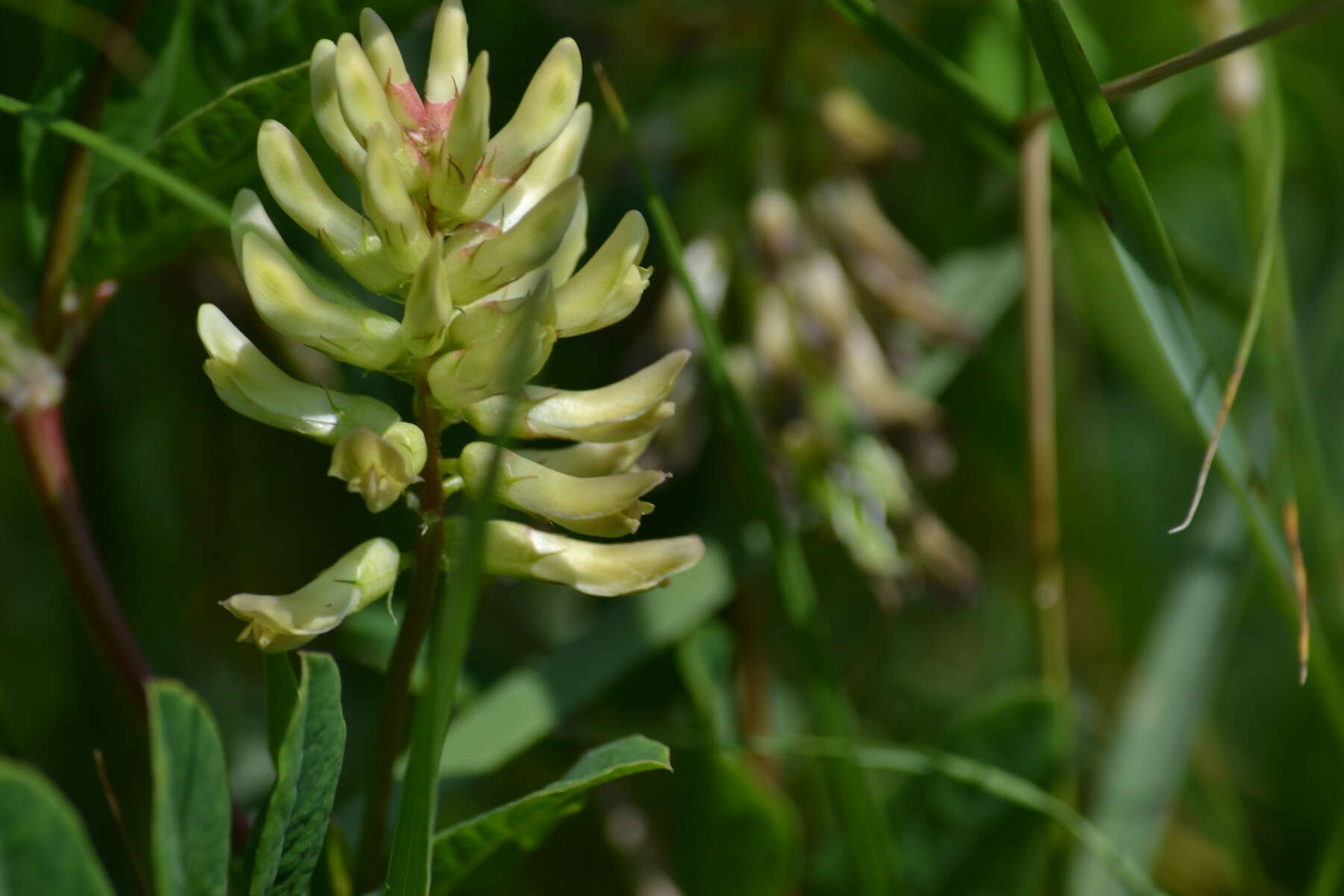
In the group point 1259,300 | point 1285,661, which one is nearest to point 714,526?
point 1259,300

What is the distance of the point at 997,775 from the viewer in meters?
1.08

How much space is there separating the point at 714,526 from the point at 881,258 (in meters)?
0.36

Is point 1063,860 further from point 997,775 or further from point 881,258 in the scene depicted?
point 881,258

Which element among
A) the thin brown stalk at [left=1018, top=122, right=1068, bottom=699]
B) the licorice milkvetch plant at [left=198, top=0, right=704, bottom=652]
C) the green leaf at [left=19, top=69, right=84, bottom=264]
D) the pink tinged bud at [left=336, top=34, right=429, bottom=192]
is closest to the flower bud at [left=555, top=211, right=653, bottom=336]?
the licorice milkvetch plant at [left=198, top=0, right=704, bottom=652]

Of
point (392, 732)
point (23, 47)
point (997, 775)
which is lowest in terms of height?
point (997, 775)

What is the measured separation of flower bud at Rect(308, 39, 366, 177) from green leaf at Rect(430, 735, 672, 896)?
353 millimetres

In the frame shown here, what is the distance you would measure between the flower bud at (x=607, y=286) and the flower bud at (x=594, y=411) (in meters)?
0.04

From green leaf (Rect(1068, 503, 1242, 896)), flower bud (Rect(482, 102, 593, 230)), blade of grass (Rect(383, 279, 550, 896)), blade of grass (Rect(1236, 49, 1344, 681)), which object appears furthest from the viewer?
green leaf (Rect(1068, 503, 1242, 896))

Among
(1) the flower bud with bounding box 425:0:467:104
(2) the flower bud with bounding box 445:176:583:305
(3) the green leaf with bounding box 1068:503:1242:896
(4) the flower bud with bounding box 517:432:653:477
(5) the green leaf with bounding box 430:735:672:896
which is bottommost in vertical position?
(3) the green leaf with bounding box 1068:503:1242:896

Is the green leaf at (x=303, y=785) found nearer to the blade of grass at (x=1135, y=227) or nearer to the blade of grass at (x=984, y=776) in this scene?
the blade of grass at (x=984, y=776)

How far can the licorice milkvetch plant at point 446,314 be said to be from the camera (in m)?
0.64

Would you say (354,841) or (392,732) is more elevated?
(392,732)

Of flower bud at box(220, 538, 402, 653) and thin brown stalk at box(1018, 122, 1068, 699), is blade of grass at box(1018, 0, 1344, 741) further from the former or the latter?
flower bud at box(220, 538, 402, 653)

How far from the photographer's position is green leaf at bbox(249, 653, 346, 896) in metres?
0.61
